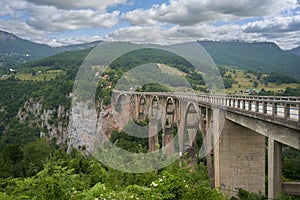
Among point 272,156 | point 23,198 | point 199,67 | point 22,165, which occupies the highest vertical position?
point 199,67

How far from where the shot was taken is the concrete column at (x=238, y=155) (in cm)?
1683

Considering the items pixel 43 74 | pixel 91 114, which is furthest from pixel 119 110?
pixel 43 74

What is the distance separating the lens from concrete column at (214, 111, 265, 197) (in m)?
16.8

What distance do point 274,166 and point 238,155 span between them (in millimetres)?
6173

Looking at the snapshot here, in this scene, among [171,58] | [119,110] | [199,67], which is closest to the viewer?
[119,110]

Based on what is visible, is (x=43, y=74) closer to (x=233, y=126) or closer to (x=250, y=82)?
(x=250, y=82)

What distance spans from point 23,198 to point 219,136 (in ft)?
38.0

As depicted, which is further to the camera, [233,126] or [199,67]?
[199,67]

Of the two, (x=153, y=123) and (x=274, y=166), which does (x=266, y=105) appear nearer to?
(x=274, y=166)

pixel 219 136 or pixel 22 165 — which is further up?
pixel 219 136

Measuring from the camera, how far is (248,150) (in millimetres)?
16859

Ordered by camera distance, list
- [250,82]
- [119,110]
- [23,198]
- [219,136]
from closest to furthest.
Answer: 1. [23,198]
2. [219,136]
3. [119,110]
4. [250,82]

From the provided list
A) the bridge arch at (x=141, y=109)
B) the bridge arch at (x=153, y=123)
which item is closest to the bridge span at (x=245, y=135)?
the bridge arch at (x=153, y=123)

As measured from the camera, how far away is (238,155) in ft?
Result: 55.5
